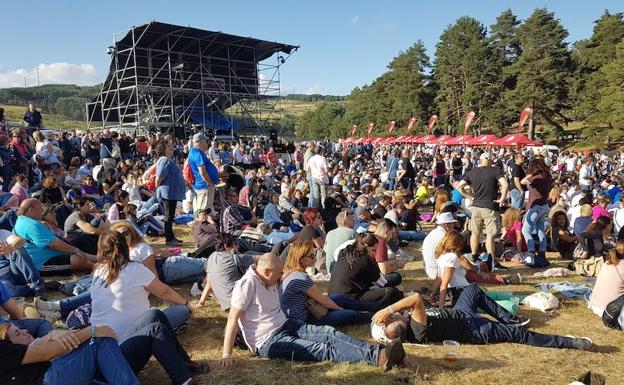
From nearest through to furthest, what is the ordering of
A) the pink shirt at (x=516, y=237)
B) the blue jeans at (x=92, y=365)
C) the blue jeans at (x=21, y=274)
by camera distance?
the blue jeans at (x=92, y=365), the blue jeans at (x=21, y=274), the pink shirt at (x=516, y=237)

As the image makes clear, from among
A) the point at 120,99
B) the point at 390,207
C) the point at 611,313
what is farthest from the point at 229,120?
the point at 611,313

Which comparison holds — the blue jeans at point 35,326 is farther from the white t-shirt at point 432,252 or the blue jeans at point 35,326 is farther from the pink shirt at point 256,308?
the white t-shirt at point 432,252

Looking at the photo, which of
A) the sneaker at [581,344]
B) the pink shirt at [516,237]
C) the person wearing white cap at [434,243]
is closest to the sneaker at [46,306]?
the person wearing white cap at [434,243]

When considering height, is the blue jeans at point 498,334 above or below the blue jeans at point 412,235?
above

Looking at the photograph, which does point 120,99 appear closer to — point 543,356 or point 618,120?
point 543,356

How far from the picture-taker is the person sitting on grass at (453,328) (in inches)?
167

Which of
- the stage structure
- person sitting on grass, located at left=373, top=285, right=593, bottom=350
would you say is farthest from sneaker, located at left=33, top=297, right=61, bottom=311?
the stage structure

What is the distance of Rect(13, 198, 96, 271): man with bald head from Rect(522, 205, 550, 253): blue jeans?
6679 millimetres

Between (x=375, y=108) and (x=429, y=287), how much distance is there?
61.0 metres

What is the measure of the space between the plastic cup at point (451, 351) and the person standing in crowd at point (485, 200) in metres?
3.37

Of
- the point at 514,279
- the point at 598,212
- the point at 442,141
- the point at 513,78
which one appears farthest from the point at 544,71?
the point at 514,279

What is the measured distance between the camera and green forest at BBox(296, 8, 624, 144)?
42.0 metres

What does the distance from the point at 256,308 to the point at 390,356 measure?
3.60 feet

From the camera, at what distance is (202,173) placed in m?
7.41
